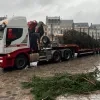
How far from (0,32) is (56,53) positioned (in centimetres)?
492

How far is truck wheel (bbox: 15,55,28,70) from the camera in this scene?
13.6 meters

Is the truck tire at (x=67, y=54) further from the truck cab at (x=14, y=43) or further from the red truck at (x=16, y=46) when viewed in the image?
the truck cab at (x=14, y=43)

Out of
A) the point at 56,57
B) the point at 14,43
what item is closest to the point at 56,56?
the point at 56,57

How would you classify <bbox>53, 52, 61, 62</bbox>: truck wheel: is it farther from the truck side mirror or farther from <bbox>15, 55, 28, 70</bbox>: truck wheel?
the truck side mirror

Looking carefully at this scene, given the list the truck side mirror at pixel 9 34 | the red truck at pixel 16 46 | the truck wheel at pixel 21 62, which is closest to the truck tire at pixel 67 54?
the red truck at pixel 16 46

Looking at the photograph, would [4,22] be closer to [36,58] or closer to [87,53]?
[36,58]

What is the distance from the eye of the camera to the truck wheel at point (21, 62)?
13648mm

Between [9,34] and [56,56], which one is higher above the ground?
[9,34]

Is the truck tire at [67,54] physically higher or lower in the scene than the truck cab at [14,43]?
lower

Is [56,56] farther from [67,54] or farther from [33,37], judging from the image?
[33,37]

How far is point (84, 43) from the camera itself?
2100 centimetres

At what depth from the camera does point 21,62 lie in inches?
547

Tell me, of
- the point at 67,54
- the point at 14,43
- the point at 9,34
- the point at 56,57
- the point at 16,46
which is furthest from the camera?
the point at 67,54

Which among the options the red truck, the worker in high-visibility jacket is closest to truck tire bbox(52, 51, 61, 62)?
the red truck
